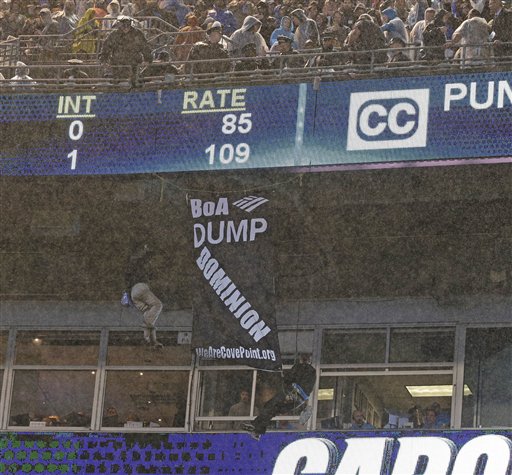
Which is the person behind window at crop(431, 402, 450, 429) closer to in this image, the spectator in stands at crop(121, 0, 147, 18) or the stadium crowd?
the stadium crowd

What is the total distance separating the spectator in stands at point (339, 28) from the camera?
1917cm

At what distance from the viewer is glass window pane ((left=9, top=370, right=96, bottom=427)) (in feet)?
65.2

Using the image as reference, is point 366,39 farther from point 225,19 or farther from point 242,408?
point 242,408

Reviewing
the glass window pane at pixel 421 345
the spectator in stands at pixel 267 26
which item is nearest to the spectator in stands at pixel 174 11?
the spectator in stands at pixel 267 26

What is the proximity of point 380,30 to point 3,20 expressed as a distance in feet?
25.6

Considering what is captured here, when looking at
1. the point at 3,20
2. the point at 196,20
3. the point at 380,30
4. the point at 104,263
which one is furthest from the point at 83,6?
the point at 380,30

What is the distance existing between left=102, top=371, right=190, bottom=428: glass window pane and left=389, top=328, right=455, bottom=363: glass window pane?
9.14 feet

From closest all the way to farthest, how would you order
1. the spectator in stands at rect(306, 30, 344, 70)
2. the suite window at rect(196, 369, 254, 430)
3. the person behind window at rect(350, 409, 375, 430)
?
the spectator in stands at rect(306, 30, 344, 70) → the person behind window at rect(350, 409, 375, 430) → the suite window at rect(196, 369, 254, 430)

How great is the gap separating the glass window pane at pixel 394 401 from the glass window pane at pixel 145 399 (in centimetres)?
195

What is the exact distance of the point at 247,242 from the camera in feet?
56.7

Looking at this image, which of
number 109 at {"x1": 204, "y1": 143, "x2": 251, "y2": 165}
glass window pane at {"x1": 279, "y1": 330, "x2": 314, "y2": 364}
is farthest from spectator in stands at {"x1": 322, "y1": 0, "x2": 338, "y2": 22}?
glass window pane at {"x1": 279, "y1": 330, "x2": 314, "y2": 364}

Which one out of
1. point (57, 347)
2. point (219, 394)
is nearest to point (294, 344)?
point (219, 394)

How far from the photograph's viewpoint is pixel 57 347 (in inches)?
792
